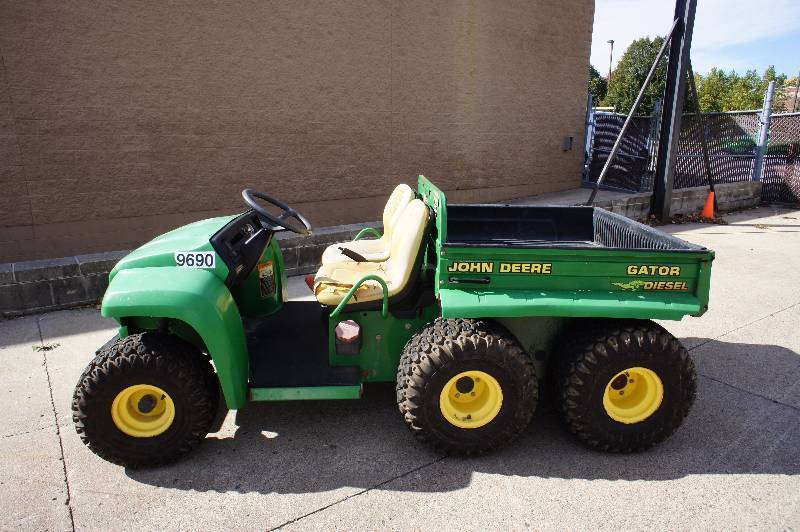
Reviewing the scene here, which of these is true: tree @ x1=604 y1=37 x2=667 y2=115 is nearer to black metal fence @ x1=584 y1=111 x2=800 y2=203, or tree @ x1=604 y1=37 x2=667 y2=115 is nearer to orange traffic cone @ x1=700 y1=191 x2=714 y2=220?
black metal fence @ x1=584 y1=111 x2=800 y2=203

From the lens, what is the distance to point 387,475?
115 inches

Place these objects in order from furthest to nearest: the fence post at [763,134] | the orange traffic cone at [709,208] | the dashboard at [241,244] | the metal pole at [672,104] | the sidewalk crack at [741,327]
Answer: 1. the fence post at [763,134]
2. the orange traffic cone at [709,208]
3. the metal pole at [672,104]
4. the sidewalk crack at [741,327]
5. the dashboard at [241,244]

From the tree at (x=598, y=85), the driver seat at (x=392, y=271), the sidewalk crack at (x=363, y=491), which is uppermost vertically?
the tree at (x=598, y=85)

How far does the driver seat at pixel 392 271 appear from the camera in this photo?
323 centimetres

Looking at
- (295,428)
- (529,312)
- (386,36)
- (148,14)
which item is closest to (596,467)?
(529,312)

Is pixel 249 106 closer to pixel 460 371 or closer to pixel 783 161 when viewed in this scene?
pixel 460 371

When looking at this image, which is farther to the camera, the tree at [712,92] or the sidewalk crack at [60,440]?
the tree at [712,92]

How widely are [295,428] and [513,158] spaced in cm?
844

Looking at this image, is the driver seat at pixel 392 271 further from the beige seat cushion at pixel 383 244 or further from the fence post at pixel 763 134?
the fence post at pixel 763 134

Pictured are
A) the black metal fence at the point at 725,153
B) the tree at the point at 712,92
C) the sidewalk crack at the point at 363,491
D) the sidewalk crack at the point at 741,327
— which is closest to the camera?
the sidewalk crack at the point at 363,491

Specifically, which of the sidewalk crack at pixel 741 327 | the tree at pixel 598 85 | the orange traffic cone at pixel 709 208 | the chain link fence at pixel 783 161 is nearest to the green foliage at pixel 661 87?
the tree at pixel 598 85

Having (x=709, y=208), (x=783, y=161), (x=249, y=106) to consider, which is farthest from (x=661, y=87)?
(x=249, y=106)

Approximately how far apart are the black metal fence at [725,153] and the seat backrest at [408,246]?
8.88 metres

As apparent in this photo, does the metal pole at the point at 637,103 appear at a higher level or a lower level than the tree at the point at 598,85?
lower
